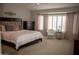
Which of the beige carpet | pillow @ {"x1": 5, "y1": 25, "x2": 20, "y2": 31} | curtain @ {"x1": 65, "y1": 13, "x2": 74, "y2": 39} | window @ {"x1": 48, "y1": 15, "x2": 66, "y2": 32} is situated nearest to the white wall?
pillow @ {"x1": 5, "y1": 25, "x2": 20, "y2": 31}

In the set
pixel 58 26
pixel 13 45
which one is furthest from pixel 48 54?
pixel 13 45

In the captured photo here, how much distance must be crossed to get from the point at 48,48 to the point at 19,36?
1.87 ft

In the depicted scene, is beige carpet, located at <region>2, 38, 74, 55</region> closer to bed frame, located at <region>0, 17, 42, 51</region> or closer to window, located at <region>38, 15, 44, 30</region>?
bed frame, located at <region>0, 17, 42, 51</region>

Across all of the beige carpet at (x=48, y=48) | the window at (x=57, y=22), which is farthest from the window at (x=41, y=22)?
the beige carpet at (x=48, y=48)

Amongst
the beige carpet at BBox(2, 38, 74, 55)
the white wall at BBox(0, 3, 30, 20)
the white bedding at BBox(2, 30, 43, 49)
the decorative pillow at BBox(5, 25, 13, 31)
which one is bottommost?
the beige carpet at BBox(2, 38, 74, 55)

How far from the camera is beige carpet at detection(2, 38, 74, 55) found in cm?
172

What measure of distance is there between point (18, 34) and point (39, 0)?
2.27 feet

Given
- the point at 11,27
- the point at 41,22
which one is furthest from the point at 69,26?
the point at 11,27

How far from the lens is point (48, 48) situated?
1.78 metres

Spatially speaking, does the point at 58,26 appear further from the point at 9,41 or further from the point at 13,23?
the point at 9,41

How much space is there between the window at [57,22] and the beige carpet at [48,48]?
0.22 meters

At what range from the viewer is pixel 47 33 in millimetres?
1763

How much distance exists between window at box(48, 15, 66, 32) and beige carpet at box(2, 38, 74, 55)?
0.73 feet

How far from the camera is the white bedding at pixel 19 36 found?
5.47 ft
